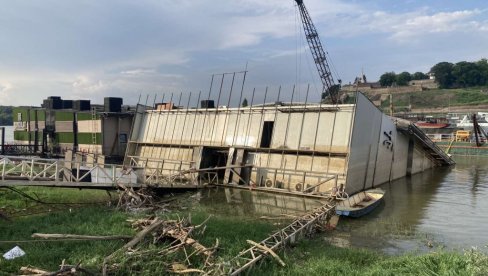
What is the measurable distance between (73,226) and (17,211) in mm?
4967

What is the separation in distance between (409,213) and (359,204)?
273cm

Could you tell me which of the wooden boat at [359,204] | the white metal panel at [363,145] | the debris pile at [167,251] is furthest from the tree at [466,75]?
the debris pile at [167,251]

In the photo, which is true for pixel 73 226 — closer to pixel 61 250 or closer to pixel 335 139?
pixel 61 250

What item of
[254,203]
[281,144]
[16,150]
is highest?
[281,144]

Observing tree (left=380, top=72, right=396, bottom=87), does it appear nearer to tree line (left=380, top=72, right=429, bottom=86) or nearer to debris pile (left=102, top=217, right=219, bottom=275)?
tree line (left=380, top=72, right=429, bottom=86)

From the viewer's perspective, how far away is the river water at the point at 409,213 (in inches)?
620

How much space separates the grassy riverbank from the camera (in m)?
9.65

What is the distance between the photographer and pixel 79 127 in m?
46.9

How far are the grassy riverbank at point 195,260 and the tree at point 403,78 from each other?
18969 cm

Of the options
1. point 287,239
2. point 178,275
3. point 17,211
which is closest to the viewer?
point 178,275

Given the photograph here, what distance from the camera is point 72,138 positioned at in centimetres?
4753

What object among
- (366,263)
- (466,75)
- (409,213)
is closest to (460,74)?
(466,75)

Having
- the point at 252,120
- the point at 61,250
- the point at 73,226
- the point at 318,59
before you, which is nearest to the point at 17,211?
the point at 73,226

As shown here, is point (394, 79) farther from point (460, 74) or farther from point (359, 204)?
point (359, 204)
